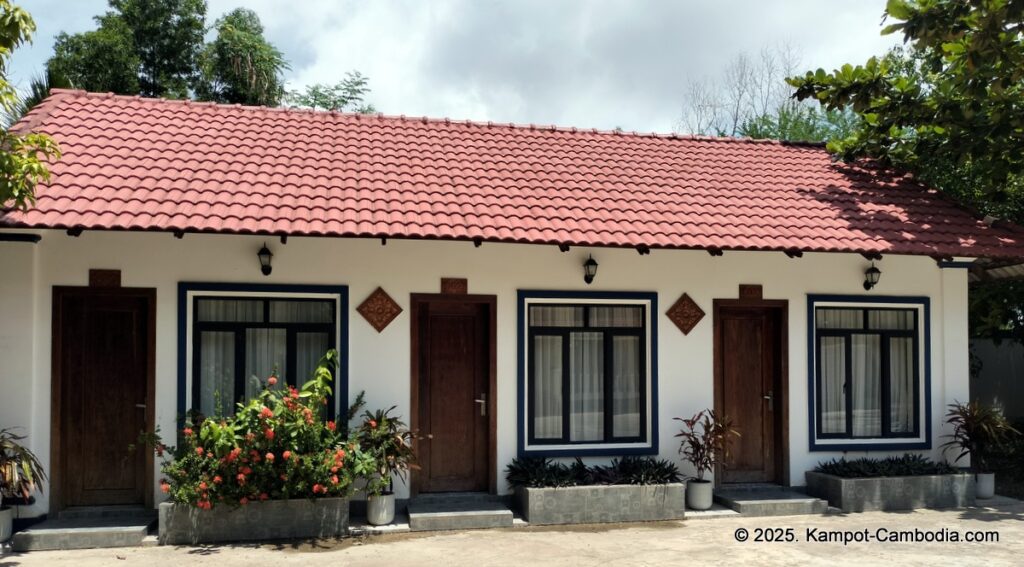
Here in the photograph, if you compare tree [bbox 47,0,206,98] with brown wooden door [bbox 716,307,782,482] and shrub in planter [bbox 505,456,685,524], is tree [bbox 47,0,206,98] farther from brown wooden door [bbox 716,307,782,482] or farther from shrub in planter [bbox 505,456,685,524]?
brown wooden door [bbox 716,307,782,482]

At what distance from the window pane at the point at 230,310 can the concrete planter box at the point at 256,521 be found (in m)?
1.96

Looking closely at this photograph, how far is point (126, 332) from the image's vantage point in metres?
8.62

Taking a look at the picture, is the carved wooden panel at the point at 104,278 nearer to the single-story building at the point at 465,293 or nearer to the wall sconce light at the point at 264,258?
the single-story building at the point at 465,293

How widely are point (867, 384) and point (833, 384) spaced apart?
1.48 feet

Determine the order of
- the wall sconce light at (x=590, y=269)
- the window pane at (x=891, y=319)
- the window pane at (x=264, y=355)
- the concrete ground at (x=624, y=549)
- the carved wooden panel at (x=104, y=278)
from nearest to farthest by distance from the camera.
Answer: the concrete ground at (x=624, y=549), the carved wooden panel at (x=104, y=278), the window pane at (x=264, y=355), the wall sconce light at (x=590, y=269), the window pane at (x=891, y=319)

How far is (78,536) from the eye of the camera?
24.7 ft

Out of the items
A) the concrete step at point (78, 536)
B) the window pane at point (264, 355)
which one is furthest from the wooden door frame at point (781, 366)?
the concrete step at point (78, 536)

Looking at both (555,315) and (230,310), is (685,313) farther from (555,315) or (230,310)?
(230,310)

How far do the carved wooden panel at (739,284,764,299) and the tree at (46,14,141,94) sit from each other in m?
14.4

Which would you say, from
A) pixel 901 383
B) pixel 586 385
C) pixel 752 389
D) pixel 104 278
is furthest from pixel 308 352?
pixel 901 383

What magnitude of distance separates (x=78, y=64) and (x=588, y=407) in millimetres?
14295

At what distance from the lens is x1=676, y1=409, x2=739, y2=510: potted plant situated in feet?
29.9

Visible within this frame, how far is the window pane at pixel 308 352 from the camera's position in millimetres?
9008

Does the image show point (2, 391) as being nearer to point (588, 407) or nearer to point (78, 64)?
point (588, 407)
